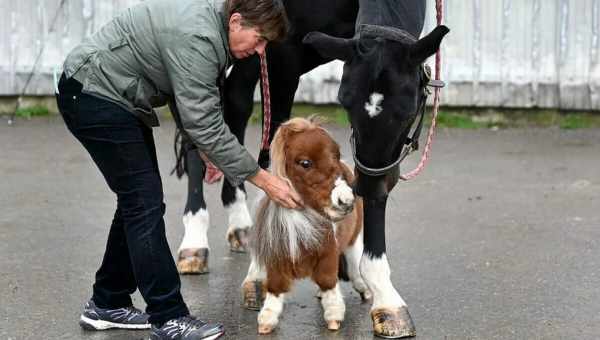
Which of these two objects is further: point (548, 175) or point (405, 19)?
point (548, 175)

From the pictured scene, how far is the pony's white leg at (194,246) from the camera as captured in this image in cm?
539

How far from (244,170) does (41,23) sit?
571 centimetres

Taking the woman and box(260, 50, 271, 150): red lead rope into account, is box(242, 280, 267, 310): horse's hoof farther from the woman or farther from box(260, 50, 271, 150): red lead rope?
box(260, 50, 271, 150): red lead rope

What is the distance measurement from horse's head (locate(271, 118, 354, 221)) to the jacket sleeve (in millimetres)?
245

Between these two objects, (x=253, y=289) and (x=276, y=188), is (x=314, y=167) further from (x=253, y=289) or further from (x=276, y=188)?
(x=253, y=289)

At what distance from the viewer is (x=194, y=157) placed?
5.70 metres

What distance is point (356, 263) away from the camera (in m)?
4.88

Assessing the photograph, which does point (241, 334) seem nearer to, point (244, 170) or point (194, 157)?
point (244, 170)

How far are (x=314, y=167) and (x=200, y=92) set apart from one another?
0.58 m

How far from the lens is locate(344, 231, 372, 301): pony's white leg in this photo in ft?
16.0

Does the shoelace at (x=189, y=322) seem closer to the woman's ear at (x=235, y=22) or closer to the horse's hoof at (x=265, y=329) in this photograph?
the horse's hoof at (x=265, y=329)

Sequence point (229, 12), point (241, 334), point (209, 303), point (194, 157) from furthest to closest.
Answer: point (194, 157) → point (209, 303) → point (241, 334) → point (229, 12)

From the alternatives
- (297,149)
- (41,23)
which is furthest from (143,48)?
(41,23)

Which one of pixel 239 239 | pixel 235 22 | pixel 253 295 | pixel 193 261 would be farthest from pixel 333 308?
pixel 239 239
